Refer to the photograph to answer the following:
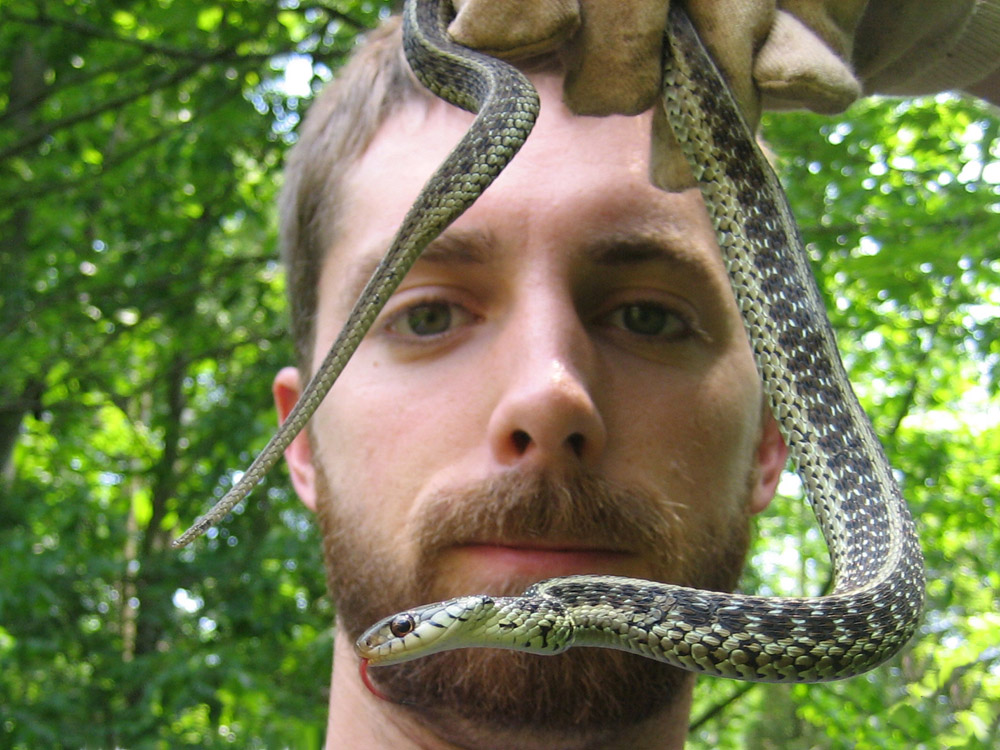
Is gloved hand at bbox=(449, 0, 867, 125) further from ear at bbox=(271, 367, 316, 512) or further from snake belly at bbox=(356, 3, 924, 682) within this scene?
ear at bbox=(271, 367, 316, 512)

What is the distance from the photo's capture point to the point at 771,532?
12.7 metres

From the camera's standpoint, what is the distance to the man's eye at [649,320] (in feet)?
9.54

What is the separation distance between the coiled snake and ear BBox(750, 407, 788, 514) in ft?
3.18

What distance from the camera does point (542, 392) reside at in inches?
97.5

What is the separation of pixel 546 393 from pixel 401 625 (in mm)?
785

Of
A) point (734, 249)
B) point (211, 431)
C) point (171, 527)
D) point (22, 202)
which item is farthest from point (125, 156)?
point (734, 249)

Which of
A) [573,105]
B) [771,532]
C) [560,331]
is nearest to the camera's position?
[573,105]

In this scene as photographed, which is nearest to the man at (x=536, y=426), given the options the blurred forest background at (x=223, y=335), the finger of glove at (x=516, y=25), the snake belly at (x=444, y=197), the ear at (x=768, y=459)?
the ear at (x=768, y=459)

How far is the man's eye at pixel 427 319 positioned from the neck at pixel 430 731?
1086 millimetres

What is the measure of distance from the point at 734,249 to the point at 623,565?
0.98 meters

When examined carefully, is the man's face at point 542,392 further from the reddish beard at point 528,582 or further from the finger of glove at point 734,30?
the finger of glove at point 734,30

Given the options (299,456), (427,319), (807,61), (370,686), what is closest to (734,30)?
(807,61)

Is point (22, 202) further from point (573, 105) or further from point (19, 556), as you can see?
point (573, 105)

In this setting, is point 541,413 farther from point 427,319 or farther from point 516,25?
point 516,25
